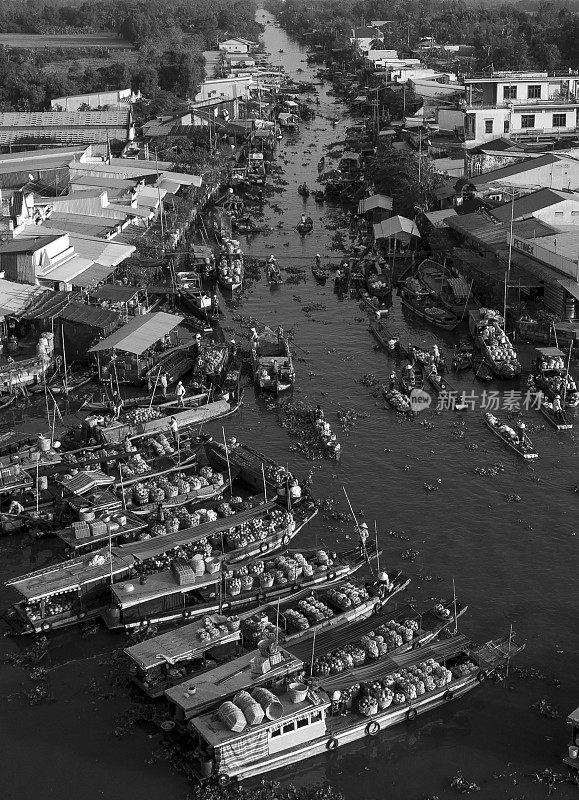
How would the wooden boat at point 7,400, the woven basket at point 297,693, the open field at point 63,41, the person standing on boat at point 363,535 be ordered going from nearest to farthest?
the woven basket at point 297,693 < the person standing on boat at point 363,535 < the wooden boat at point 7,400 < the open field at point 63,41

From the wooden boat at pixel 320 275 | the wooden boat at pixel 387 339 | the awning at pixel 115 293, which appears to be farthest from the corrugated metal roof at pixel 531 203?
the awning at pixel 115 293

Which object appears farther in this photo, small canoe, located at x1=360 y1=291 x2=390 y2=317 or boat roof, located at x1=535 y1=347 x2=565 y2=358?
small canoe, located at x1=360 y1=291 x2=390 y2=317

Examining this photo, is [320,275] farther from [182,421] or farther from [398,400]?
[182,421]

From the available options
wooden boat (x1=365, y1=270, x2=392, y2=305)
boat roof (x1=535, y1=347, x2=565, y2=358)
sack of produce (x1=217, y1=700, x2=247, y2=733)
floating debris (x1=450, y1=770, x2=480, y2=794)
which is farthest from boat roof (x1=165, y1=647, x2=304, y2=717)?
wooden boat (x1=365, y1=270, x2=392, y2=305)

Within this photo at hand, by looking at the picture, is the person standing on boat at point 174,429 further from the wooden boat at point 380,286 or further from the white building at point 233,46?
the white building at point 233,46

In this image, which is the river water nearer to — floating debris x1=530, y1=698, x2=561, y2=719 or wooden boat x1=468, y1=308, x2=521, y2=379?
floating debris x1=530, y1=698, x2=561, y2=719

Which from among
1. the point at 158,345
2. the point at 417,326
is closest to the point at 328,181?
the point at 417,326
